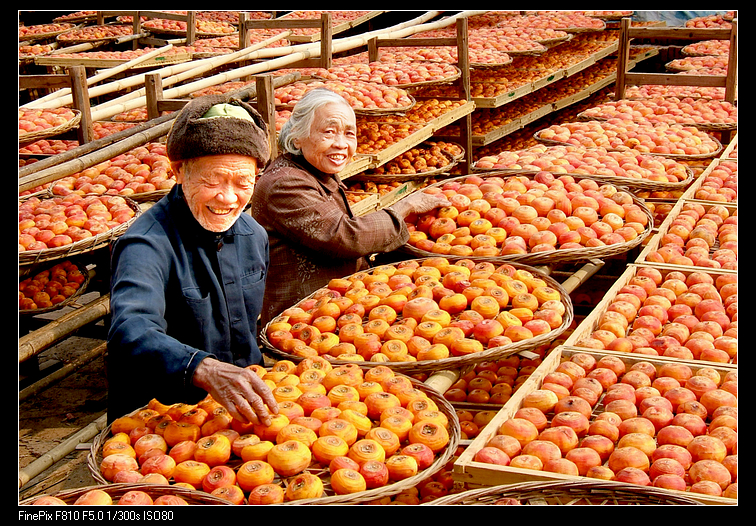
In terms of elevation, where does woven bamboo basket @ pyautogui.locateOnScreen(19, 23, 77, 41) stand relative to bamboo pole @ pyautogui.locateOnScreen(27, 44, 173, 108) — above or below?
above

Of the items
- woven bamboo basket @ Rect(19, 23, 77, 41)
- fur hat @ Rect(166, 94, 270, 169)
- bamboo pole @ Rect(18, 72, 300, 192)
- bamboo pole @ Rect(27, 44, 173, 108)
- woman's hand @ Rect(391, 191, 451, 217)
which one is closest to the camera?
fur hat @ Rect(166, 94, 270, 169)

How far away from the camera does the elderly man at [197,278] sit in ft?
6.57

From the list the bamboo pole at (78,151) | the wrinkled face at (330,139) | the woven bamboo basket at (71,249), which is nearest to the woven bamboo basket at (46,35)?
the bamboo pole at (78,151)

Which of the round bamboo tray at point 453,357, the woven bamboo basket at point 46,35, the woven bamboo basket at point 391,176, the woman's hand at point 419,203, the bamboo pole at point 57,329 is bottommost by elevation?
the bamboo pole at point 57,329

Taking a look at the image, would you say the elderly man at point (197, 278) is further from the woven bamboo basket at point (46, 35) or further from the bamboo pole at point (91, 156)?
the woven bamboo basket at point (46, 35)

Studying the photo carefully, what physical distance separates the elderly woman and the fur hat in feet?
Answer: 3.47

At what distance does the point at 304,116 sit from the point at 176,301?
4.33 feet

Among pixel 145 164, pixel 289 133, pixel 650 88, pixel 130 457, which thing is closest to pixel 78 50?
pixel 145 164

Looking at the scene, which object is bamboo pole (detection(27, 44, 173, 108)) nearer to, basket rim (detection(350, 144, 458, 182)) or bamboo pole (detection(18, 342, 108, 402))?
bamboo pole (detection(18, 342, 108, 402))

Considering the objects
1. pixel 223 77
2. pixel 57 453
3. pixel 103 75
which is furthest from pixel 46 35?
pixel 57 453

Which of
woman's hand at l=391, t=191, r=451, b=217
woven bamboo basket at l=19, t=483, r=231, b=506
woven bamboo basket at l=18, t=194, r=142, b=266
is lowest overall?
woven bamboo basket at l=19, t=483, r=231, b=506

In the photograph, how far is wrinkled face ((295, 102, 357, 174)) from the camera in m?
3.38

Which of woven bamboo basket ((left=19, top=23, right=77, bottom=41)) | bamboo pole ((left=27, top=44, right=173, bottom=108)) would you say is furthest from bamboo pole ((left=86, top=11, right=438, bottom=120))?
woven bamboo basket ((left=19, top=23, right=77, bottom=41))

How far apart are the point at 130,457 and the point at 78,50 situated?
1056cm
